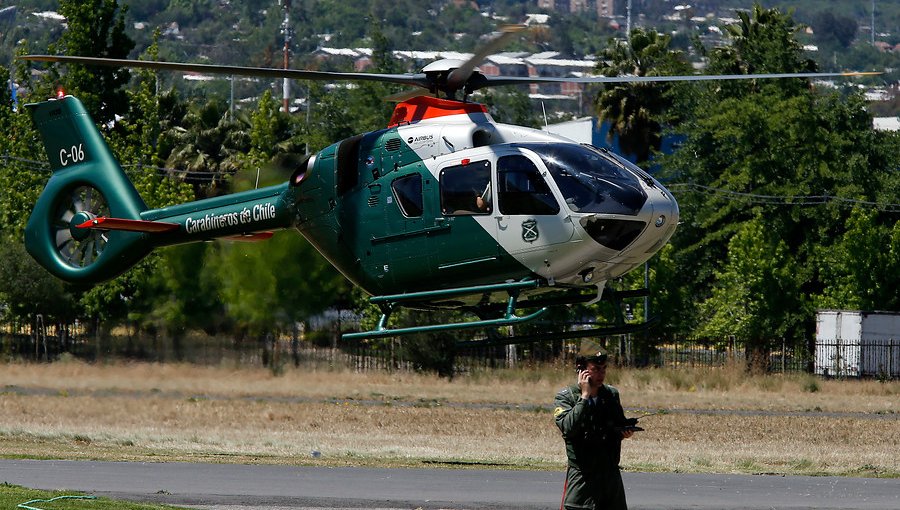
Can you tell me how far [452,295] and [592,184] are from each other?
2.16 m

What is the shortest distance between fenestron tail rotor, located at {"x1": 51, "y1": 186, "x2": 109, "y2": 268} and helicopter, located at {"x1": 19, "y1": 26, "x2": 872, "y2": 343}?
1268 mm

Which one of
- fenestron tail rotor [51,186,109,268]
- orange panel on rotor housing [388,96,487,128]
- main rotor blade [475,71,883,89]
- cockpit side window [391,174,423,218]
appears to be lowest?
fenestron tail rotor [51,186,109,268]

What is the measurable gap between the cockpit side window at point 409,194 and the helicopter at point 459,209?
17 millimetres

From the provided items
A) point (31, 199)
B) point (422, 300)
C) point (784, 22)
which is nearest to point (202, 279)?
point (422, 300)

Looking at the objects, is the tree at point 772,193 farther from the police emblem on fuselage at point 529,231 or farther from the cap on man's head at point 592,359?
the cap on man's head at point 592,359

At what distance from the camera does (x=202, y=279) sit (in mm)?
30125

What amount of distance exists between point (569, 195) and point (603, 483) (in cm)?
478

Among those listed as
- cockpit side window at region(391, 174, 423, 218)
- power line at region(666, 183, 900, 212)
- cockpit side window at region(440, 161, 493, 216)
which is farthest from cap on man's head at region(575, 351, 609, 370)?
power line at region(666, 183, 900, 212)

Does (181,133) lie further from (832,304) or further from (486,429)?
(486,429)

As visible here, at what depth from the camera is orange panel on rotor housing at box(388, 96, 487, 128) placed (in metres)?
16.3

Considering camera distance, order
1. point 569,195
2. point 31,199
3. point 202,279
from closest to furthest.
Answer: point 569,195 < point 202,279 < point 31,199

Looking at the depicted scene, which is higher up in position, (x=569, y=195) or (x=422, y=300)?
(x=569, y=195)

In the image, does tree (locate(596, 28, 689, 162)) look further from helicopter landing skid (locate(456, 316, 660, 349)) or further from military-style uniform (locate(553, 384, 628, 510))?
military-style uniform (locate(553, 384, 628, 510))

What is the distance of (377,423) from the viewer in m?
29.0
